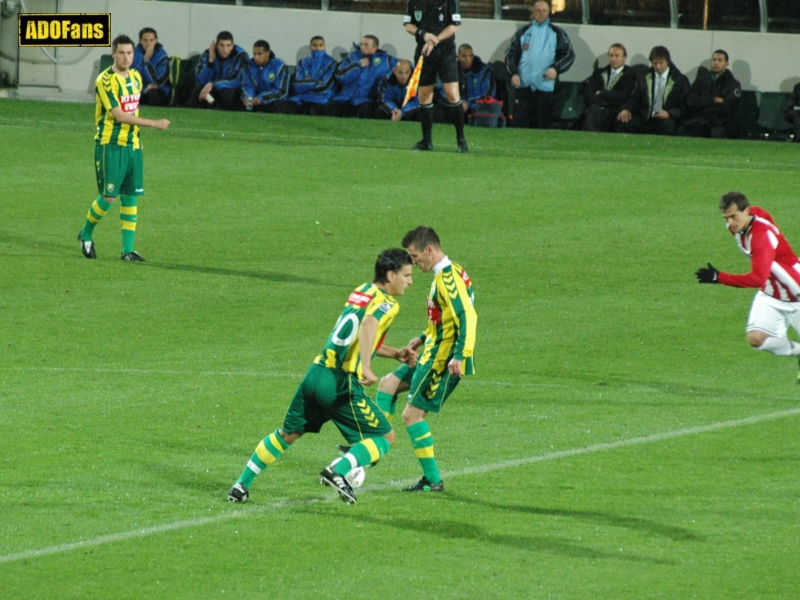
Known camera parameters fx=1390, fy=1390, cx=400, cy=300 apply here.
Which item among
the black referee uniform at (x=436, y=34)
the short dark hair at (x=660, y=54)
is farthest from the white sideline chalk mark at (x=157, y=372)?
the short dark hair at (x=660, y=54)

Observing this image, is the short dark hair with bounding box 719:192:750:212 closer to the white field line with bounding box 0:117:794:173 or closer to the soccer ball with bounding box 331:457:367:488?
the soccer ball with bounding box 331:457:367:488

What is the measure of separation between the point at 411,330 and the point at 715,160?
32.5 ft

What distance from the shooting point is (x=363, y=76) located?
23.8m

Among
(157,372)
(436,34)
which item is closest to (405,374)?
(157,372)

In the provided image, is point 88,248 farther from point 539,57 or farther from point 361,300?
point 539,57

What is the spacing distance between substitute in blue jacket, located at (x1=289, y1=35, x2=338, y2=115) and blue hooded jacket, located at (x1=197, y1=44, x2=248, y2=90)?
0.97 meters

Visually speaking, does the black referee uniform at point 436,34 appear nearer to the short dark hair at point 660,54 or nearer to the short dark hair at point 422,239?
the short dark hair at point 660,54

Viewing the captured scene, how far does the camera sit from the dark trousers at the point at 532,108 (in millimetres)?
23562

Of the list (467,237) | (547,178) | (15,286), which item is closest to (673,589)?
(15,286)

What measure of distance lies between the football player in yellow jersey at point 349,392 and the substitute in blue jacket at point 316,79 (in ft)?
56.2

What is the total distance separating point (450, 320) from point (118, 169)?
668 centimetres

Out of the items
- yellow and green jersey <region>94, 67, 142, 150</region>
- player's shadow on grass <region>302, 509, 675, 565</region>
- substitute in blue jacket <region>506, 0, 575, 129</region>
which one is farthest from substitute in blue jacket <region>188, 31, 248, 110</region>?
player's shadow on grass <region>302, 509, 675, 565</region>

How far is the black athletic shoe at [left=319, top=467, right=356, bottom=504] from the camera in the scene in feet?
23.3

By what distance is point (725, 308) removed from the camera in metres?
13.5
